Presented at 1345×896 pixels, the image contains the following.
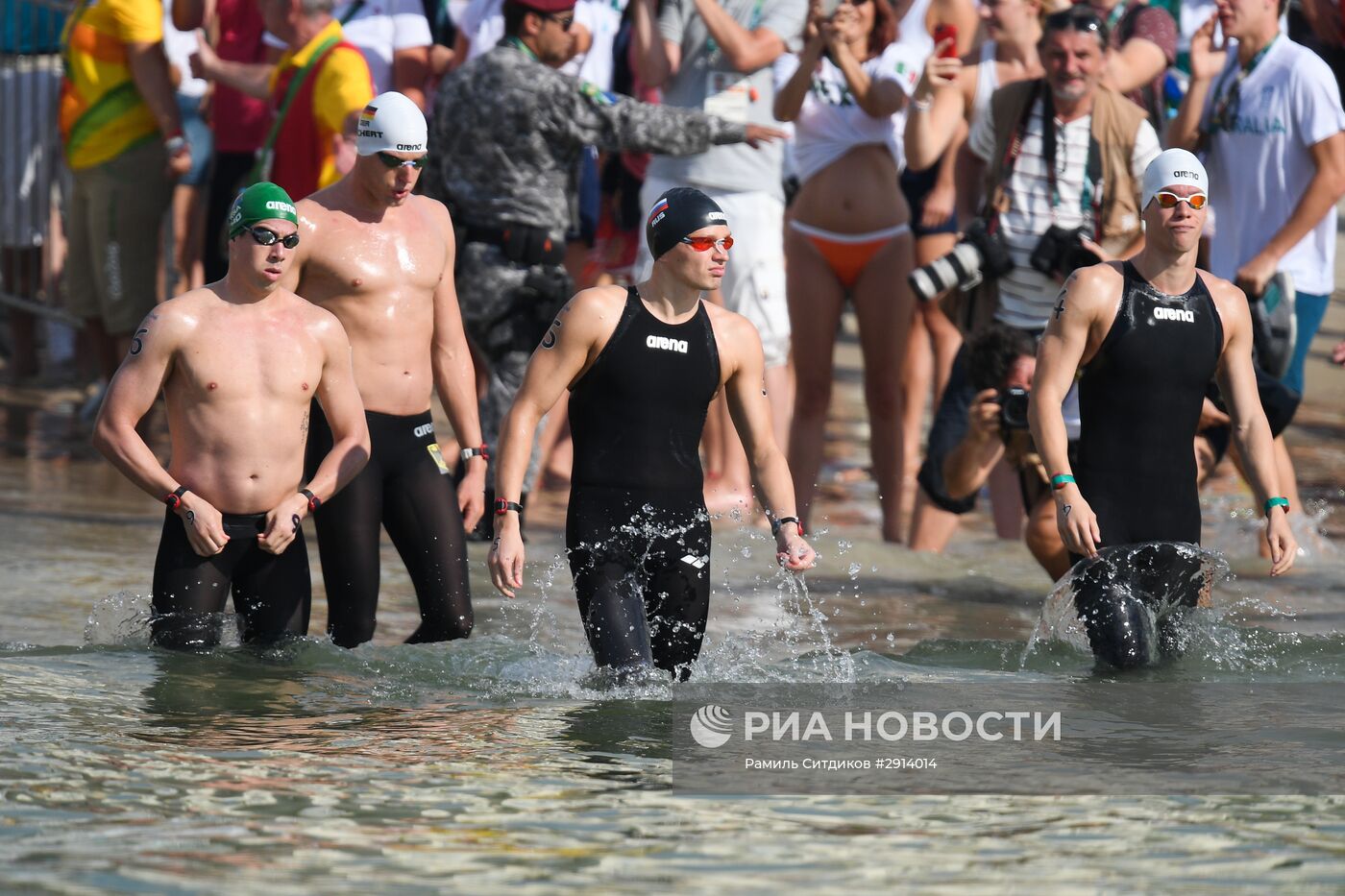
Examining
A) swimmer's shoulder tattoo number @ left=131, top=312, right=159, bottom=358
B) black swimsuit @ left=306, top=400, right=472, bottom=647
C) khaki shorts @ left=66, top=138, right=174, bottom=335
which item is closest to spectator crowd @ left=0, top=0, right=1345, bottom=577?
khaki shorts @ left=66, top=138, right=174, bottom=335

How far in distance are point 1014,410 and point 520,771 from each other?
9.30 ft

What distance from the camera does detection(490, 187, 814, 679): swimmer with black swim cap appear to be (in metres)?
6.09

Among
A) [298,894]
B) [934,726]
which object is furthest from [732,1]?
[298,894]

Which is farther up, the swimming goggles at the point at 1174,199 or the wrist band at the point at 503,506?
the swimming goggles at the point at 1174,199

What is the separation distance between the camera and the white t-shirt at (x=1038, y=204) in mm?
8344

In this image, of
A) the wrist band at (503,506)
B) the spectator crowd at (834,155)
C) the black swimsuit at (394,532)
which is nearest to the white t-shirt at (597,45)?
the spectator crowd at (834,155)

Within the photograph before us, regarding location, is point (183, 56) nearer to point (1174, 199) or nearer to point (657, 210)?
point (657, 210)

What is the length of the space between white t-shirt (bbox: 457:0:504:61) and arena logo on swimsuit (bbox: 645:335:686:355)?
13.8 ft

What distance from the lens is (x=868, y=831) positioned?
16.6 ft

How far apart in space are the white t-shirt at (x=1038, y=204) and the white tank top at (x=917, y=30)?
4.27ft

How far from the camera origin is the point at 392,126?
6609mm

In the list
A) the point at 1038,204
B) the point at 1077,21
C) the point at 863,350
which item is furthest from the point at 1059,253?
the point at 863,350

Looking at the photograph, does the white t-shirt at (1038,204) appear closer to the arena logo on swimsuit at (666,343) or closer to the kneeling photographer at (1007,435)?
the kneeling photographer at (1007,435)

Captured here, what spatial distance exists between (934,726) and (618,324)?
1.51m
